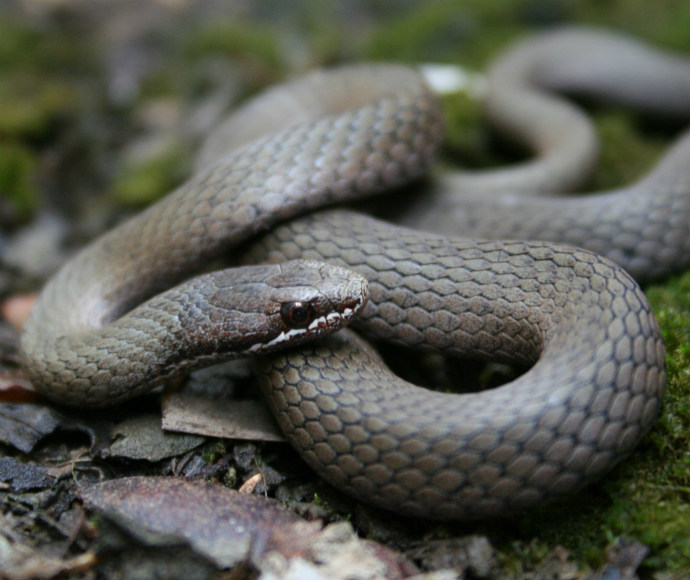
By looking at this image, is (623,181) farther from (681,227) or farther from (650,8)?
(650,8)

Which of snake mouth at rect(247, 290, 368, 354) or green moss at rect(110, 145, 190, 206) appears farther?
green moss at rect(110, 145, 190, 206)

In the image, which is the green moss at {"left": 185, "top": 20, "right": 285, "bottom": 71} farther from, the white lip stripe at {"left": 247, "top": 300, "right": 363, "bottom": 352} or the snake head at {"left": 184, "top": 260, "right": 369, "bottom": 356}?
the white lip stripe at {"left": 247, "top": 300, "right": 363, "bottom": 352}

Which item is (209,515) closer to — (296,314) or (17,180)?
(296,314)

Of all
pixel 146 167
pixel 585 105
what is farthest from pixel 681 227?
pixel 146 167

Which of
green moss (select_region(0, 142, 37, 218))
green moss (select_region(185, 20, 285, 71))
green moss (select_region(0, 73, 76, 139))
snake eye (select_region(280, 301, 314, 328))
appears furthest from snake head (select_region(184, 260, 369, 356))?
green moss (select_region(185, 20, 285, 71))

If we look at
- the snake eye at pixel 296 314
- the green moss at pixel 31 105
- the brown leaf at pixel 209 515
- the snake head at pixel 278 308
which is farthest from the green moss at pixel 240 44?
the brown leaf at pixel 209 515

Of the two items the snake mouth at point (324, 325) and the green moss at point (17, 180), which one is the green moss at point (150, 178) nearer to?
the green moss at point (17, 180)

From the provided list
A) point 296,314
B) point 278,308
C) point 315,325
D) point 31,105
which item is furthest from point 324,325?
point 31,105
